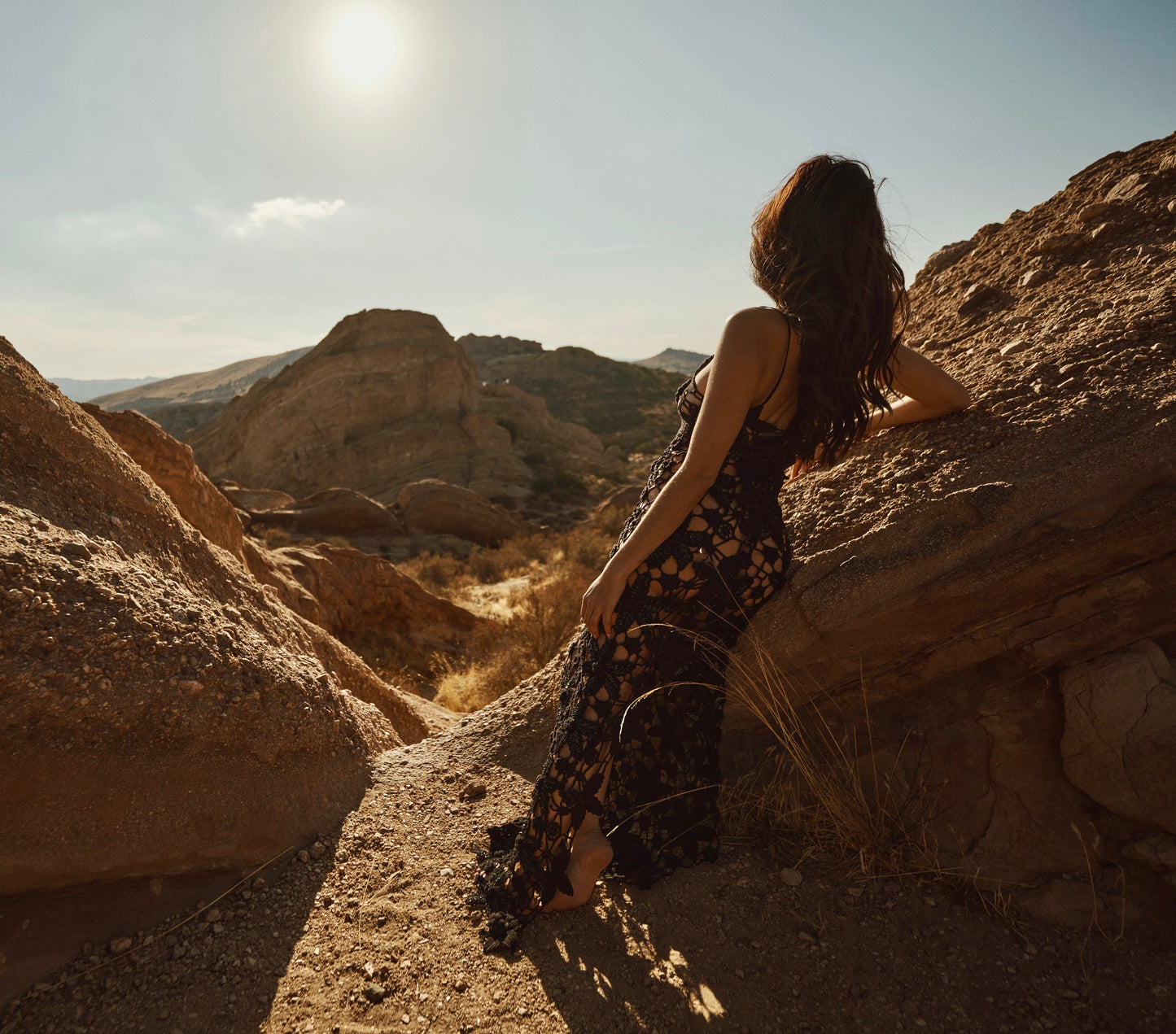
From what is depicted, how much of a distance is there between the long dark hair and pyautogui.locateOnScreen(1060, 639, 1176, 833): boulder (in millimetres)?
983

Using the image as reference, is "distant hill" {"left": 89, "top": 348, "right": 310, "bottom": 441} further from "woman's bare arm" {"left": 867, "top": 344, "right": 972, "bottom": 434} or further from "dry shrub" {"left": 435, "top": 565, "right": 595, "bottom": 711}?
"woman's bare arm" {"left": 867, "top": 344, "right": 972, "bottom": 434}

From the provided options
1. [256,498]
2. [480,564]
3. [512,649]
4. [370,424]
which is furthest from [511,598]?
[370,424]

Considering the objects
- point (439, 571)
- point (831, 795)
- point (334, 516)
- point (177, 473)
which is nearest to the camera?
point (831, 795)

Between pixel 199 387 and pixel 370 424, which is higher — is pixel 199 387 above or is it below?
above

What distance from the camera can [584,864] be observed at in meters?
1.96

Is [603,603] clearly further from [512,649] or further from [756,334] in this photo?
[512,649]

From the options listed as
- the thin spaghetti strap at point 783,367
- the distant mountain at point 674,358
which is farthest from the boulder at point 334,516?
the distant mountain at point 674,358

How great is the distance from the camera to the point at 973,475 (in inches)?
80.4

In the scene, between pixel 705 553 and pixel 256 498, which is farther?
pixel 256 498

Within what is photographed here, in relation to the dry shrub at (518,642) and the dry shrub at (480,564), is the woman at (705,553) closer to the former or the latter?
the dry shrub at (518,642)

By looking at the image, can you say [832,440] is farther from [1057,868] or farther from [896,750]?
[1057,868]

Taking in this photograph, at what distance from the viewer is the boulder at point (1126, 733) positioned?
1.74 metres

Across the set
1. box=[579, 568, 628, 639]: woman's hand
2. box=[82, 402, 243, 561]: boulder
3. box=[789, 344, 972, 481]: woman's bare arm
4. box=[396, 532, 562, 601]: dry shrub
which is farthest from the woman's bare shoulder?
box=[396, 532, 562, 601]: dry shrub

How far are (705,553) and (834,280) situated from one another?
2.66 feet
